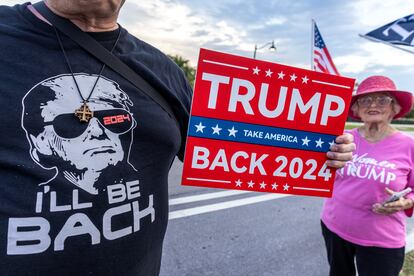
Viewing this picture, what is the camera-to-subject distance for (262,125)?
1.32 meters

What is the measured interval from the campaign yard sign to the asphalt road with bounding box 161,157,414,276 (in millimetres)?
1770

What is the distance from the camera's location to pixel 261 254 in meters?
3.12

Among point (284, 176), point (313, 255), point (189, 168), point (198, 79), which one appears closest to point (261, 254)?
point (313, 255)

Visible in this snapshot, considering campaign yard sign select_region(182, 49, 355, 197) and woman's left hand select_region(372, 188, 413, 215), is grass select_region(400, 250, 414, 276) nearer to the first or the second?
woman's left hand select_region(372, 188, 413, 215)

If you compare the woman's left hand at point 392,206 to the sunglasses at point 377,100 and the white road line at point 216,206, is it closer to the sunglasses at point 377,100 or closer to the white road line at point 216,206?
the sunglasses at point 377,100

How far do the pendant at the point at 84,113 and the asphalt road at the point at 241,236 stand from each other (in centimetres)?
218

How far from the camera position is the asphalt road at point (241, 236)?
9.44 ft

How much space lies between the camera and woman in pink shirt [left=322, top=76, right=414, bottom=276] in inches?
76.2

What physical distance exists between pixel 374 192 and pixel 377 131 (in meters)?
0.45

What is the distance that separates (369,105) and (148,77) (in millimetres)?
1711

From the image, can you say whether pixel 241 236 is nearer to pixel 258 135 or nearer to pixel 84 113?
pixel 258 135

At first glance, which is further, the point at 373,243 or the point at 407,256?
the point at 407,256

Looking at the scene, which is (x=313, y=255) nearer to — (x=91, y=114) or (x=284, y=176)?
(x=284, y=176)

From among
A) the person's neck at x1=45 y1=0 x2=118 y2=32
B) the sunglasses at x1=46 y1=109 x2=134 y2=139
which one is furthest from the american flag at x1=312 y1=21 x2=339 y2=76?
the sunglasses at x1=46 y1=109 x2=134 y2=139
